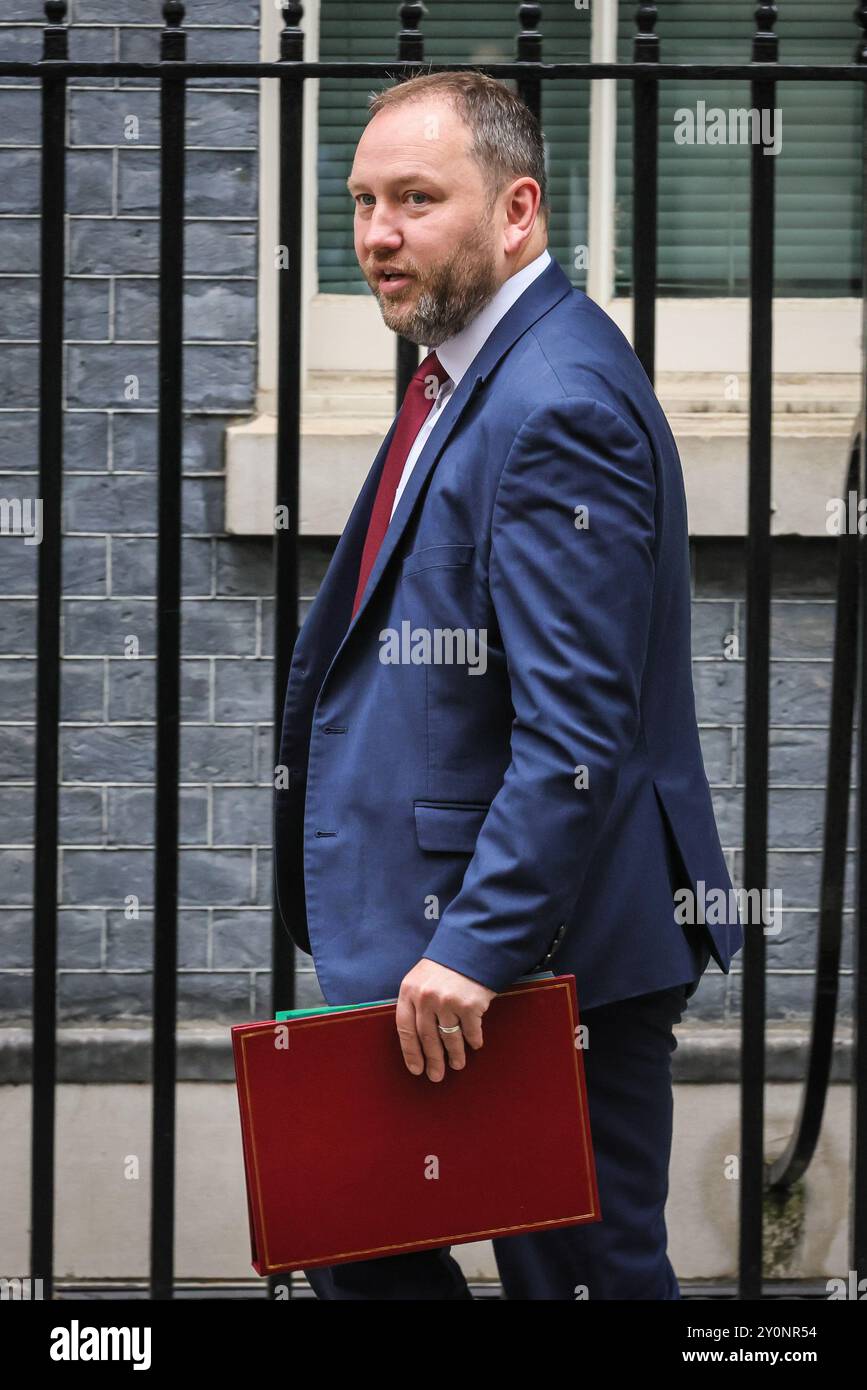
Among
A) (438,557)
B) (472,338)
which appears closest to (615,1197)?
(438,557)

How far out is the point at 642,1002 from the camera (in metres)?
2.44

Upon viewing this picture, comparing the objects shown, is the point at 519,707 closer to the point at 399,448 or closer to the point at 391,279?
the point at 399,448

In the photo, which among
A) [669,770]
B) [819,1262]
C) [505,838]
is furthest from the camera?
[819,1262]

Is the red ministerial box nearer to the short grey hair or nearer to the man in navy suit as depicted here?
the man in navy suit

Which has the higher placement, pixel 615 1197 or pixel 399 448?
pixel 399 448

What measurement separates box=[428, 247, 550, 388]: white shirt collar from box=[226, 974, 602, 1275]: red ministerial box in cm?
92

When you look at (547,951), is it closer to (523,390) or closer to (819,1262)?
(523,390)

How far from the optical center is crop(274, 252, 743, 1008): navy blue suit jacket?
215 cm

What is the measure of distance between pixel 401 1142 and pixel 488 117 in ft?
4.66

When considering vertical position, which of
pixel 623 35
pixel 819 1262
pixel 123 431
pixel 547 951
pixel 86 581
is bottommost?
pixel 819 1262

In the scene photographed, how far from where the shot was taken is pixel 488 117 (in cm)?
233

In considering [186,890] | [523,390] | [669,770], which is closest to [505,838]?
[669,770]

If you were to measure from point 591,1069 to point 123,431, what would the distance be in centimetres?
253

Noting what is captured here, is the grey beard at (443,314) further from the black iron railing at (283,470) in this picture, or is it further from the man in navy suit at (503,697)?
the black iron railing at (283,470)
